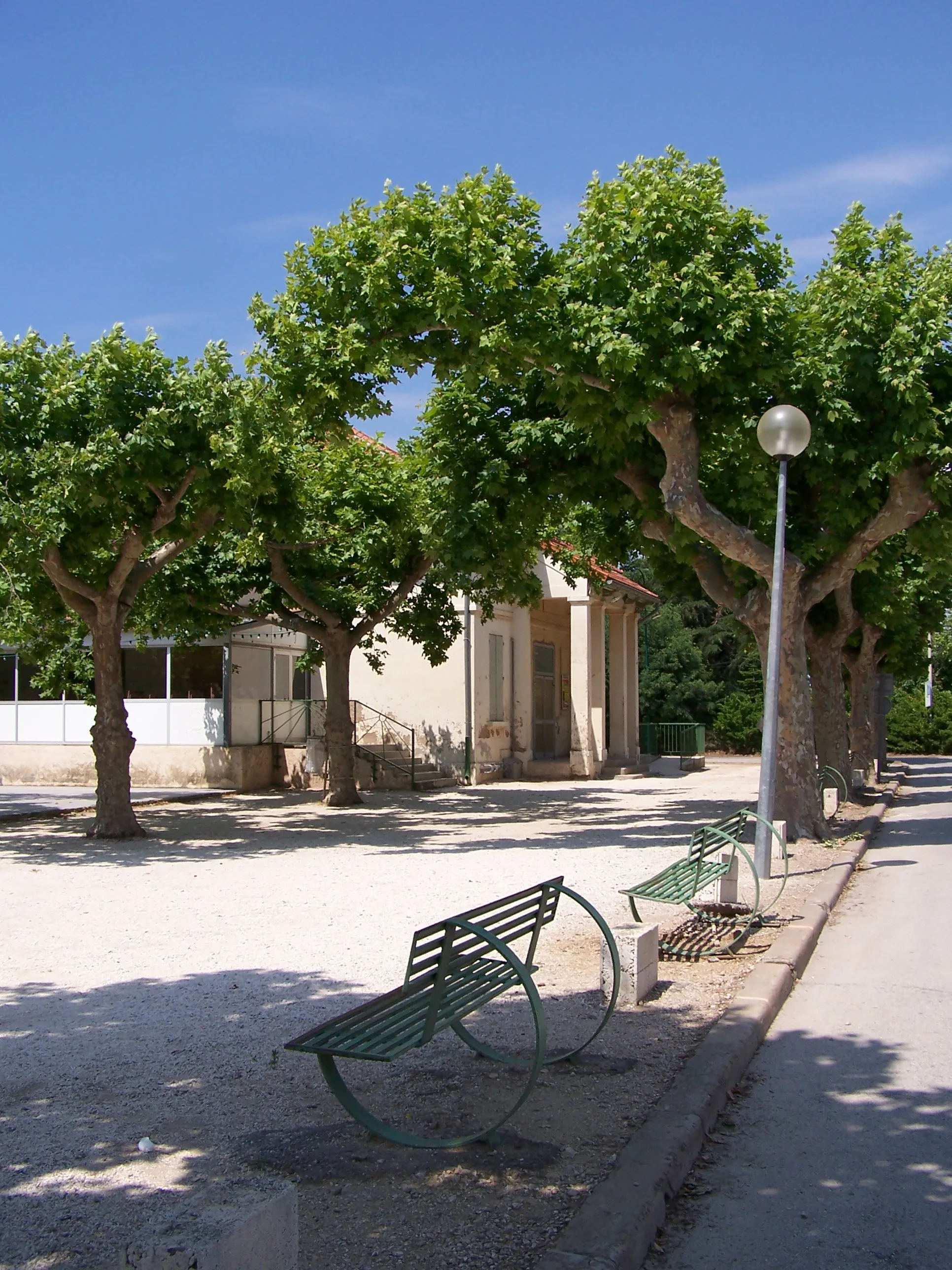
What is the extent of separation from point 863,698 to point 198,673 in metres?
16.3

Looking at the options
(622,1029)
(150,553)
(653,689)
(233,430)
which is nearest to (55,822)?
(150,553)

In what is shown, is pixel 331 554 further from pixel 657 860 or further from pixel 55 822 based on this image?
pixel 657 860

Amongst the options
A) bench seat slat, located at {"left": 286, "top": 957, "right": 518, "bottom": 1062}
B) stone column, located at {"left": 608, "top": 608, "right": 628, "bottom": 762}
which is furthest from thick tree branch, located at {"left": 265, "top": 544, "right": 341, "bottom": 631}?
bench seat slat, located at {"left": 286, "top": 957, "right": 518, "bottom": 1062}

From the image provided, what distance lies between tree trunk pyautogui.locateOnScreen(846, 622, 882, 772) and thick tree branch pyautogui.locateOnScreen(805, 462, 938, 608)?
1306cm

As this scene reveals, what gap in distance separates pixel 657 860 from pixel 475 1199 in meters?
9.61

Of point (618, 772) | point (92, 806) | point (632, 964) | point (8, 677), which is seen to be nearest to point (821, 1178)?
point (632, 964)

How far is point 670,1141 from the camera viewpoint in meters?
4.36

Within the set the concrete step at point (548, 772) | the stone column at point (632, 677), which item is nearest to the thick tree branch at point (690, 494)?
the concrete step at point (548, 772)

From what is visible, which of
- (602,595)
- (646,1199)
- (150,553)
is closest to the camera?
(646,1199)

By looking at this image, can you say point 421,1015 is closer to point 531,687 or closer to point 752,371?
point 752,371

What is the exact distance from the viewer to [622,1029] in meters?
6.03

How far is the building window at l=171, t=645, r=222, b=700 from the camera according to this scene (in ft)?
81.3

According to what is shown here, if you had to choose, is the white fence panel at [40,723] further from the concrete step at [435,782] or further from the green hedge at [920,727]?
the green hedge at [920,727]

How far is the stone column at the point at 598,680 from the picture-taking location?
98.7ft
